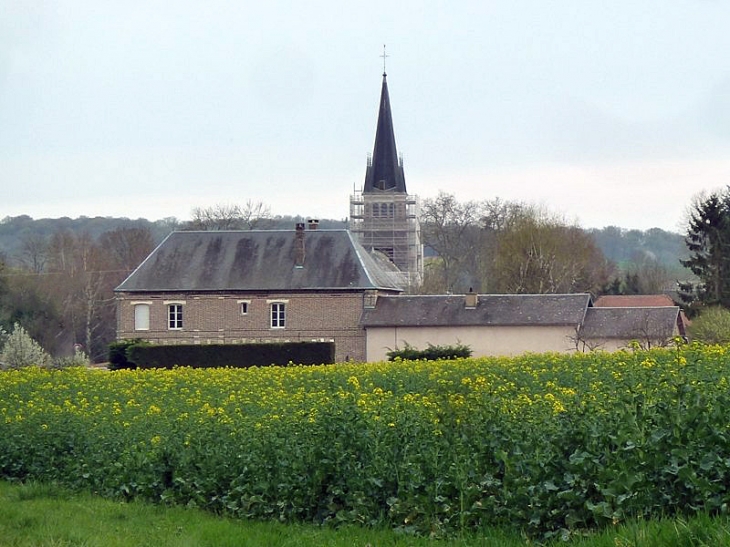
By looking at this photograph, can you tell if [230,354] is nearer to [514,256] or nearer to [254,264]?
[254,264]

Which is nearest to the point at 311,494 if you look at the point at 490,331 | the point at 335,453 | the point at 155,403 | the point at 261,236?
the point at 335,453

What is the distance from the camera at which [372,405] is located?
1266 centimetres

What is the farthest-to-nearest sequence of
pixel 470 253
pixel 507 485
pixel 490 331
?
1. pixel 470 253
2. pixel 490 331
3. pixel 507 485

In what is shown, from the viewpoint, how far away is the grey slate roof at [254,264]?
53.3 metres

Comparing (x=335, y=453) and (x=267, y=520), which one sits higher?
(x=335, y=453)

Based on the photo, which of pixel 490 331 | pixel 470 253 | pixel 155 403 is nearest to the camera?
pixel 155 403

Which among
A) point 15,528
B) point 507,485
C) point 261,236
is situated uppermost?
point 261,236

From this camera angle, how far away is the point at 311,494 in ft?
33.9

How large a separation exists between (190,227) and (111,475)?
8078 centimetres

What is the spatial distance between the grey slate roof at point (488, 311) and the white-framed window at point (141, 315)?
37.3 feet

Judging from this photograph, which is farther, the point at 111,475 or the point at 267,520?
the point at 111,475

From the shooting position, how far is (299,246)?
179ft

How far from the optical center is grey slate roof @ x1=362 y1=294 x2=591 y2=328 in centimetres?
4722

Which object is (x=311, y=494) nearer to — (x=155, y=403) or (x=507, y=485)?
(x=507, y=485)
